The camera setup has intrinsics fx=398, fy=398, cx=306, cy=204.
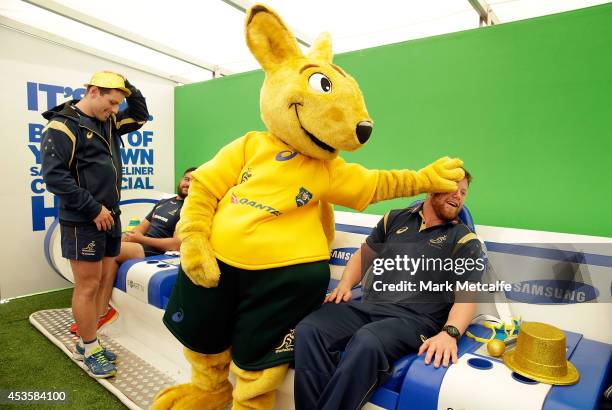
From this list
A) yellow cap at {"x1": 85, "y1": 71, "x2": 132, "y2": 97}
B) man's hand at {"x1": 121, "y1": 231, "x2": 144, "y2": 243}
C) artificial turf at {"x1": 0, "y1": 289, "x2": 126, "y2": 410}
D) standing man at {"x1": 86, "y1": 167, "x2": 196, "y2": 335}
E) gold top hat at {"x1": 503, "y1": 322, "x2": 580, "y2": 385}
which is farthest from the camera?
man's hand at {"x1": 121, "y1": 231, "x2": 144, "y2": 243}

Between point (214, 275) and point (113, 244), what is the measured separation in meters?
1.14

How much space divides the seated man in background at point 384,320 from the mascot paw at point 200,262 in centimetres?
37

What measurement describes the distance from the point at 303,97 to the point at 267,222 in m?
0.46

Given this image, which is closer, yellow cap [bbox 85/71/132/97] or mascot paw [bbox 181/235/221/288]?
mascot paw [bbox 181/235/221/288]

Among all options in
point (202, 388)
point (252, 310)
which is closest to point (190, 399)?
point (202, 388)

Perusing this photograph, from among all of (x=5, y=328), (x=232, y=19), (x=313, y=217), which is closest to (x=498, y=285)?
(x=313, y=217)

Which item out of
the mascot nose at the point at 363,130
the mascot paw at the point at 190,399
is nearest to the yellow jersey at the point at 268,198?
the mascot nose at the point at 363,130

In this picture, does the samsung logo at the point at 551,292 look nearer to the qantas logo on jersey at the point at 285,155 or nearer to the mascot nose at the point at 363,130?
the mascot nose at the point at 363,130

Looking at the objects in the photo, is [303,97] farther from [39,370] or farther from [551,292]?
[39,370]

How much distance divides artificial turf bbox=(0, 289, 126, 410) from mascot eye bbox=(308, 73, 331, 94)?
68.9 inches

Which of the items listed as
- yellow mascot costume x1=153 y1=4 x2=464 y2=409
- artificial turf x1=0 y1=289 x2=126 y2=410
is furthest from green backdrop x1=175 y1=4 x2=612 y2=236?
artificial turf x1=0 y1=289 x2=126 y2=410

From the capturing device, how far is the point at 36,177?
336cm

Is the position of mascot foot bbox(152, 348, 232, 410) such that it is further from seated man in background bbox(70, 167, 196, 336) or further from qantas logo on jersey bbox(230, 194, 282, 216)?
seated man in background bbox(70, 167, 196, 336)

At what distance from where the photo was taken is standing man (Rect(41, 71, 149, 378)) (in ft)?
6.48
